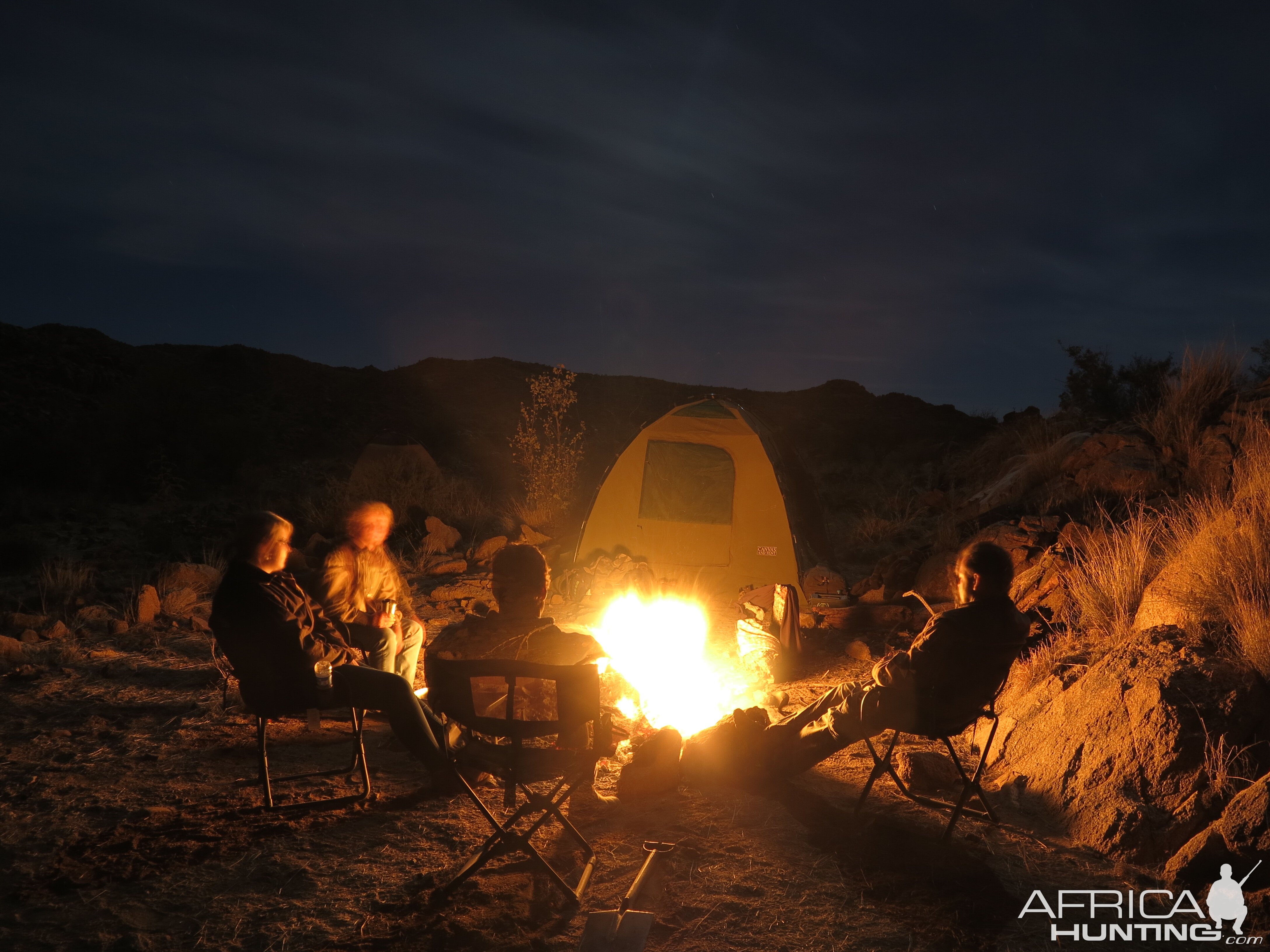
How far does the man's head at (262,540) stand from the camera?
3580 mm

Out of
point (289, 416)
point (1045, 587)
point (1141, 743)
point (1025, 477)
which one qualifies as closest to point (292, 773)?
point (1141, 743)

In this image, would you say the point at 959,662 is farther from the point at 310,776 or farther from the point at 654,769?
the point at 310,776

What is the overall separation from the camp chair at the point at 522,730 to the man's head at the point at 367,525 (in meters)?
1.44

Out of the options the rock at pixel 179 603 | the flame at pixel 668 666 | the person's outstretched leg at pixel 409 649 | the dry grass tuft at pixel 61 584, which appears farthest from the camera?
the dry grass tuft at pixel 61 584

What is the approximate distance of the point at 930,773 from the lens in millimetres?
4262

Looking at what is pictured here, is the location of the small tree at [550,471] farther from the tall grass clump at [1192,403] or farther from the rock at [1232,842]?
the rock at [1232,842]

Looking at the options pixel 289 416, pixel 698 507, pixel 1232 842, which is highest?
pixel 289 416

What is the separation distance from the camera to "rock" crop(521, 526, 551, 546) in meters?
10.7

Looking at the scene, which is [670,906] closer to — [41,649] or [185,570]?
[41,649]

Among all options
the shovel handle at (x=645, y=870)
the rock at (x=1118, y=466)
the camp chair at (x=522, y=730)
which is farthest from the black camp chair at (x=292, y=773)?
the rock at (x=1118, y=466)

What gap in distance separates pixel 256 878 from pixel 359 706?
75 centimetres

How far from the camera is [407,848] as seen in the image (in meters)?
3.50

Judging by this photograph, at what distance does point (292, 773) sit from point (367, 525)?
4.59ft

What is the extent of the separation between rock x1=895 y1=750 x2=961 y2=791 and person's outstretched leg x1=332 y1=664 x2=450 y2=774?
98.6 inches
